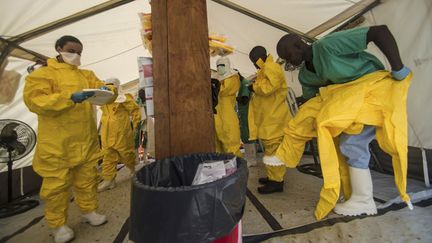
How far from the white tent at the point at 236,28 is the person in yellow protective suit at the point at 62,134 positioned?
0.80 meters

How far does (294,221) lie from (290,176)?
39.5 inches

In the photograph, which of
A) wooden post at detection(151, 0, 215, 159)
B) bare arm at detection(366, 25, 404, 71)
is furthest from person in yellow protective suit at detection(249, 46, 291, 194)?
wooden post at detection(151, 0, 215, 159)

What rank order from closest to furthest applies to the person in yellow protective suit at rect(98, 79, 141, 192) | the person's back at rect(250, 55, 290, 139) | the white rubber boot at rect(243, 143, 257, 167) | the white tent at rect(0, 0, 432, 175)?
1. the white tent at rect(0, 0, 432, 175)
2. the person's back at rect(250, 55, 290, 139)
3. the person in yellow protective suit at rect(98, 79, 141, 192)
4. the white rubber boot at rect(243, 143, 257, 167)

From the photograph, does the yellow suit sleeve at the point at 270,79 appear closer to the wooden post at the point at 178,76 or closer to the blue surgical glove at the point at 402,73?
the blue surgical glove at the point at 402,73

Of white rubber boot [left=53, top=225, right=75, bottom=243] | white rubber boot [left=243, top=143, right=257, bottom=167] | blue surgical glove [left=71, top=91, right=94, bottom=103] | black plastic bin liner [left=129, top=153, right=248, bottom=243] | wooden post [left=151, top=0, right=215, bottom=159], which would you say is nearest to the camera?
black plastic bin liner [left=129, top=153, right=248, bottom=243]

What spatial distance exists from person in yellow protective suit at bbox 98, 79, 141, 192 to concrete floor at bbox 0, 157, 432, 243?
259 millimetres

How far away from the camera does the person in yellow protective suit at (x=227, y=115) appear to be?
2.13 meters

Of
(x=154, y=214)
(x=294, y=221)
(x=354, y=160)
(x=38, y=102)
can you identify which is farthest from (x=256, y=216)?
(x=38, y=102)

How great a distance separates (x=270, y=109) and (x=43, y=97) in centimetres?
158

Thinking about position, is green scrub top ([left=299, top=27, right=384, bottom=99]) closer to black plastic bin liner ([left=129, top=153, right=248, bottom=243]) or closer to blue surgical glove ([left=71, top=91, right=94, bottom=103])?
black plastic bin liner ([left=129, top=153, right=248, bottom=243])

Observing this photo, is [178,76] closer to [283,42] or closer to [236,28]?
[283,42]

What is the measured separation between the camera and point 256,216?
4.90ft

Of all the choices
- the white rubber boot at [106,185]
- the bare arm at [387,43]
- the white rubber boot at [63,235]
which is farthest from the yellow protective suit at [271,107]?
the white rubber boot at [106,185]

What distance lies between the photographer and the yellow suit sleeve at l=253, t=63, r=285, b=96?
1.83m
